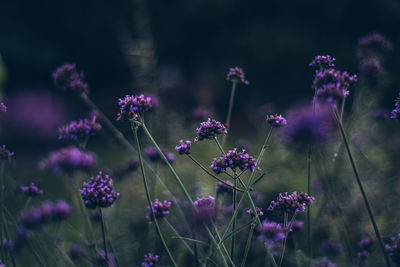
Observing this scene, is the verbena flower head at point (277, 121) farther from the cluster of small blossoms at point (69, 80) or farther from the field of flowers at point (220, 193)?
the cluster of small blossoms at point (69, 80)

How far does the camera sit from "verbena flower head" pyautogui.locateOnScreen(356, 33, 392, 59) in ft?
6.00

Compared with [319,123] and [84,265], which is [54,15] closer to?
[84,265]

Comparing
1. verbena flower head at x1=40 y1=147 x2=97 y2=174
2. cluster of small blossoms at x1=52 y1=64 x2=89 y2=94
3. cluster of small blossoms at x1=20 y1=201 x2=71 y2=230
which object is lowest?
cluster of small blossoms at x1=20 y1=201 x2=71 y2=230

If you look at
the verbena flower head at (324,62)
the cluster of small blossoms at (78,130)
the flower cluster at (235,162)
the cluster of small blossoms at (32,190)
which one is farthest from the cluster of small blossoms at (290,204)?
the cluster of small blossoms at (32,190)

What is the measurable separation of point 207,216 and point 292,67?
26.8 feet

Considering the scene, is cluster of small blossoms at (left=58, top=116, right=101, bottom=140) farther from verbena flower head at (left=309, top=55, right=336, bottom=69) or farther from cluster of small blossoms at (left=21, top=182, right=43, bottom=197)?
verbena flower head at (left=309, top=55, right=336, bottom=69)

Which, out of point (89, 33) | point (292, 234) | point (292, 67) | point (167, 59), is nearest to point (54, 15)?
point (89, 33)

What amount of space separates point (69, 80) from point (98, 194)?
78 centimetres

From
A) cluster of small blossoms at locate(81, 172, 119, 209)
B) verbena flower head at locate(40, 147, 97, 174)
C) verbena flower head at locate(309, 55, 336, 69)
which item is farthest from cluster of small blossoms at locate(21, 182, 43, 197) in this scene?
verbena flower head at locate(309, 55, 336, 69)

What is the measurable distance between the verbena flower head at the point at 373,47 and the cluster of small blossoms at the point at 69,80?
1.27m

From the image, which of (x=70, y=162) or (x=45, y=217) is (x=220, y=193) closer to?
(x=70, y=162)

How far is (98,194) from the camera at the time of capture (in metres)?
1.27

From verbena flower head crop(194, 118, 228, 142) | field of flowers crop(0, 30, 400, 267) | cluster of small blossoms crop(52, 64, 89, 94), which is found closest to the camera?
field of flowers crop(0, 30, 400, 267)

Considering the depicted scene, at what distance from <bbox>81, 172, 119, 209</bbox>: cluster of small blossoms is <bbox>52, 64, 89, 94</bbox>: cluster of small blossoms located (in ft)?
2.08
